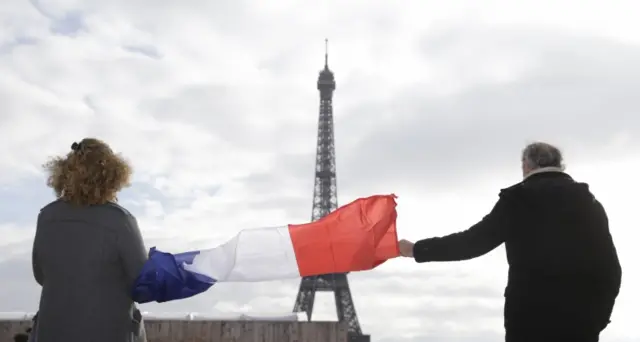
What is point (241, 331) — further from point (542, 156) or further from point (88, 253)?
point (542, 156)

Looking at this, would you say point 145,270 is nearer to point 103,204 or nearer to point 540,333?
point 103,204

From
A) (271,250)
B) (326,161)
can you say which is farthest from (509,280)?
(326,161)

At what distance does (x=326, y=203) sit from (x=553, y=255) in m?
49.0

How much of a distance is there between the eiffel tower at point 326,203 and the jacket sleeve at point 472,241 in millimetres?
40596

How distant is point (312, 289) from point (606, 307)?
149 feet

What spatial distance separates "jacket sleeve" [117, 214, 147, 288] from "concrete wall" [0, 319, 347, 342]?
7727 mm

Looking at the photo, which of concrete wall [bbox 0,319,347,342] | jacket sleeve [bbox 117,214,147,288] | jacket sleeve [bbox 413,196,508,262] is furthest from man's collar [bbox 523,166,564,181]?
concrete wall [bbox 0,319,347,342]

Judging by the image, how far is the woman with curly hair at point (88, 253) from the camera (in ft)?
12.2

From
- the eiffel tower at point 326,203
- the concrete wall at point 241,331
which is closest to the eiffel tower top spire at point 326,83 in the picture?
the eiffel tower at point 326,203

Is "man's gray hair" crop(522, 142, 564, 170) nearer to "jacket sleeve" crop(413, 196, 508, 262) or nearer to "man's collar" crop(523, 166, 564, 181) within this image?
"man's collar" crop(523, 166, 564, 181)

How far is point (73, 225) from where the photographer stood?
3.81 meters

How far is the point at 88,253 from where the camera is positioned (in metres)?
3.75

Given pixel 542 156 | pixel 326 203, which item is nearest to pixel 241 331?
pixel 542 156

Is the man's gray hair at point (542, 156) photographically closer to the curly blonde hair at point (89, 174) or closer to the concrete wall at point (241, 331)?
the curly blonde hair at point (89, 174)
